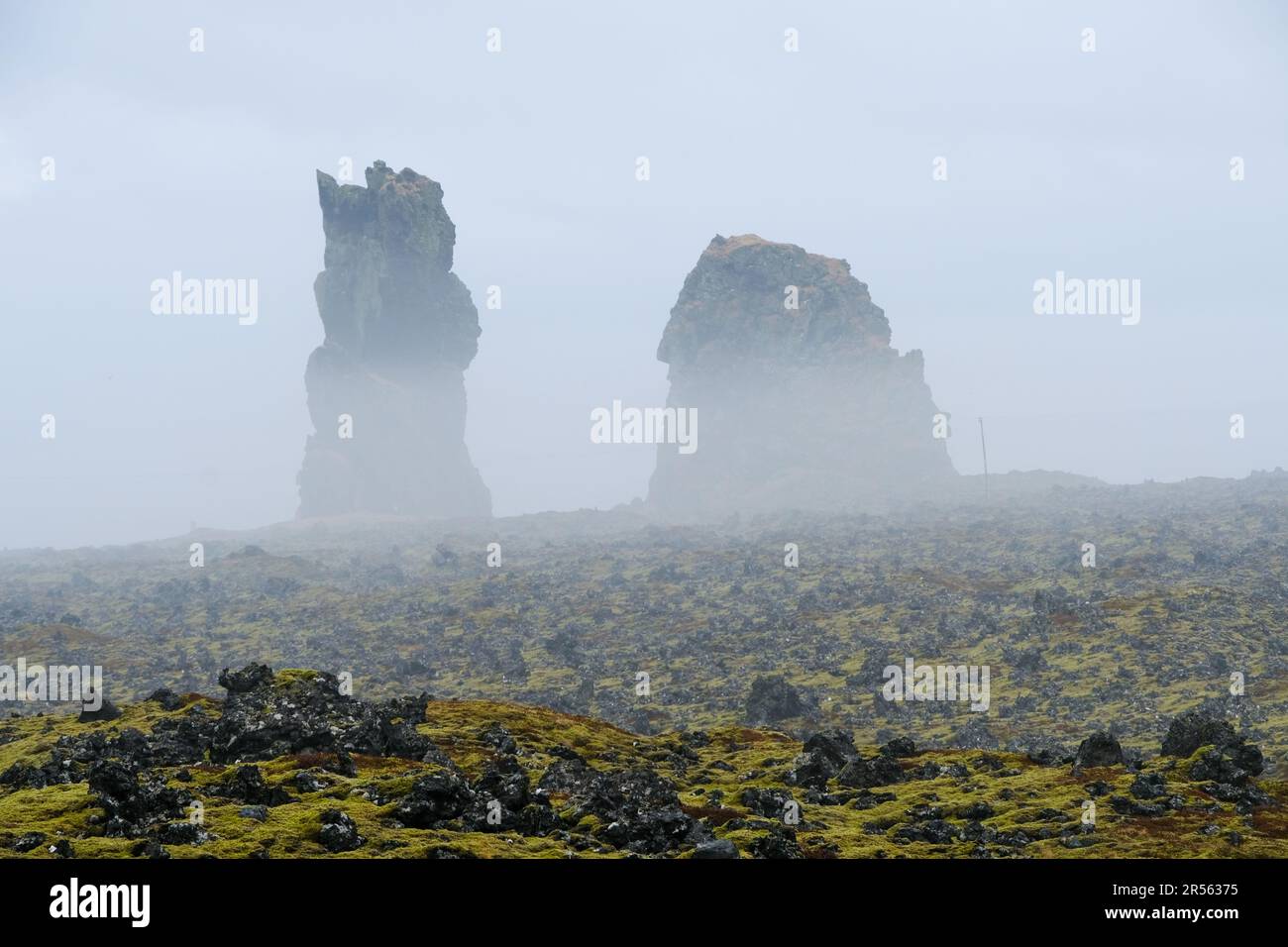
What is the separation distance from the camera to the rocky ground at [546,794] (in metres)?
27.6

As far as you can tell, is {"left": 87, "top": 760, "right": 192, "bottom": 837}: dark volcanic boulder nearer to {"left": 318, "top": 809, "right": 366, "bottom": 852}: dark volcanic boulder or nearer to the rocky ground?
the rocky ground

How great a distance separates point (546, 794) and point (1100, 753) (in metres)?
19.2

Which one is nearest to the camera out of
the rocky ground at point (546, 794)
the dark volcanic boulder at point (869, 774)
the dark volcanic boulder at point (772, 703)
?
the rocky ground at point (546, 794)

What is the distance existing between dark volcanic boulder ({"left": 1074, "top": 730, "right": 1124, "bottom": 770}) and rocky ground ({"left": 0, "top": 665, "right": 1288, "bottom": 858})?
0.06 m

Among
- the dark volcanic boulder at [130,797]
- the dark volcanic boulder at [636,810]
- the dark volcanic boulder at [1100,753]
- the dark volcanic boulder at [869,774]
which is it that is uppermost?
the dark volcanic boulder at [130,797]

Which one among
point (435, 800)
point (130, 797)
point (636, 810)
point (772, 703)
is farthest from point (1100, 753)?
point (772, 703)

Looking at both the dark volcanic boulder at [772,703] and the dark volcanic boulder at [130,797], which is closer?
the dark volcanic boulder at [130,797]

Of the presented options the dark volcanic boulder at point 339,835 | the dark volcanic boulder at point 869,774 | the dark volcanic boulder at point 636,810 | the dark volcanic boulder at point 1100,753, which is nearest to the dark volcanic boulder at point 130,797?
the dark volcanic boulder at point 339,835

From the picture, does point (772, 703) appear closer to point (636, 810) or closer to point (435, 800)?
point (636, 810)

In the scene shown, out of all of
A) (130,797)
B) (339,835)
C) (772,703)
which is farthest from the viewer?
(772,703)

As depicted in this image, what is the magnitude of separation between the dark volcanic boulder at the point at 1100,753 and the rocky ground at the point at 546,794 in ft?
0.20

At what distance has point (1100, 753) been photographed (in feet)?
127

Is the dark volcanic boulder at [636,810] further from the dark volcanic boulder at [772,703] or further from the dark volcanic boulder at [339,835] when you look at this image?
the dark volcanic boulder at [772,703]

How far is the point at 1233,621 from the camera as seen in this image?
82062mm
